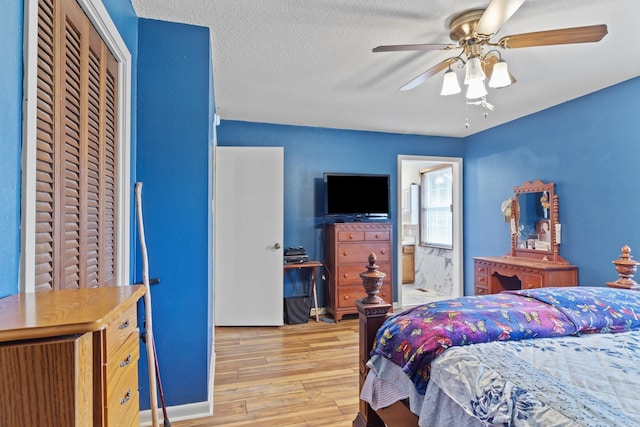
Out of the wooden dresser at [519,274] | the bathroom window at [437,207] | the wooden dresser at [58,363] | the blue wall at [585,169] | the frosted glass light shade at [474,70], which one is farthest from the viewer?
the bathroom window at [437,207]

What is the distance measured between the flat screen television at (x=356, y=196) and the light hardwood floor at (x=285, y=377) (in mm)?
1364

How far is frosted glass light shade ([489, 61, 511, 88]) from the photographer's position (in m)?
1.96

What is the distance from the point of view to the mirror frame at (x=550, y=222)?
363 centimetres

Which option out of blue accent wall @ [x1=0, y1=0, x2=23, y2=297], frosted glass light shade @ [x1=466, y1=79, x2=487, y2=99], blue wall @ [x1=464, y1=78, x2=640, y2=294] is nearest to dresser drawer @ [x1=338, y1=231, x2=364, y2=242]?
blue wall @ [x1=464, y1=78, x2=640, y2=294]

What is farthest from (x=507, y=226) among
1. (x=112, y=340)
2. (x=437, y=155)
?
(x=112, y=340)

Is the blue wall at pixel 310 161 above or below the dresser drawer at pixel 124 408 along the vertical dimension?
above

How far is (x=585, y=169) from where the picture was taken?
3.35 m

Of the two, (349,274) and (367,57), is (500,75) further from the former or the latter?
(349,274)

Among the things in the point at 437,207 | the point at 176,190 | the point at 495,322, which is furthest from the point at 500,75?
the point at 437,207

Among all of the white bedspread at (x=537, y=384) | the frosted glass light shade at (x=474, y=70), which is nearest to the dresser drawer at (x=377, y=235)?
the frosted glass light shade at (x=474, y=70)

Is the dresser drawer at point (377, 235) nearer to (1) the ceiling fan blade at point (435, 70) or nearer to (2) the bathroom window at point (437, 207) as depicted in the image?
(2) the bathroom window at point (437, 207)

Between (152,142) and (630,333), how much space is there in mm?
2552

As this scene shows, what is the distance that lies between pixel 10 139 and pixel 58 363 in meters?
0.62

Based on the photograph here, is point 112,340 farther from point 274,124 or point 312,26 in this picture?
point 274,124
